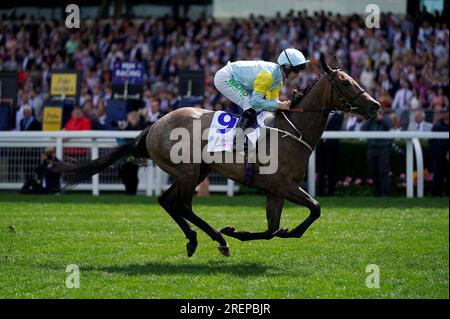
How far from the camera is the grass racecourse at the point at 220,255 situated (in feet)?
21.0

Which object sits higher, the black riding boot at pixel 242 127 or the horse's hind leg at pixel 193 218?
the black riding boot at pixel 242 127

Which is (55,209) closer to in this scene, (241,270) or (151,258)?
(151,258)

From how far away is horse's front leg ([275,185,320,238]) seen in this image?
771 centimetres

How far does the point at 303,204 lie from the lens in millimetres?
7738

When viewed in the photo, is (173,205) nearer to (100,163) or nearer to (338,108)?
(100,163)

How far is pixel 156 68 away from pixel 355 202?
28.9 ft

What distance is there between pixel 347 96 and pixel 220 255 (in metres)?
1.93

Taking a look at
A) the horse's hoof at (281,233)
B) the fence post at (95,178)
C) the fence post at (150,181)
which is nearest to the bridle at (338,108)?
the horse's hoof at (281,233)

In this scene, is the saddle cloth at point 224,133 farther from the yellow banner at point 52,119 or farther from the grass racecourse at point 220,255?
the yellow banner at point 52,119

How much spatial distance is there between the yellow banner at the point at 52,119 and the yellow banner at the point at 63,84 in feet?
1.70

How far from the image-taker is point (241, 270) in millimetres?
7312

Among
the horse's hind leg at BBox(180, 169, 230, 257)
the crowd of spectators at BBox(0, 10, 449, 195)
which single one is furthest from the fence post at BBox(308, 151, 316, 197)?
the horse's hind leg at BBox(180, 169, 230, 257)
